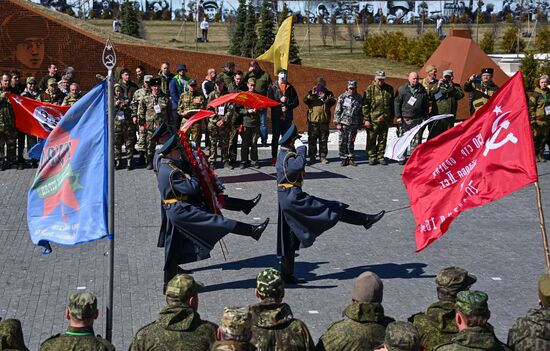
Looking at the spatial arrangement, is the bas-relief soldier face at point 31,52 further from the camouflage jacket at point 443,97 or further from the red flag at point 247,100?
the camouflage jacket at point 443,97

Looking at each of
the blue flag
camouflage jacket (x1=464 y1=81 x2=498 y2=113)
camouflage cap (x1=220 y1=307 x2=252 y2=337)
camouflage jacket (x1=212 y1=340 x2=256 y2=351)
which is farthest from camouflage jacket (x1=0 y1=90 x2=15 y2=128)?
camouflage jacket (x1=212 y1=340 x2=256 y2=351)

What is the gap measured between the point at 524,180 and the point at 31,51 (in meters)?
13.6

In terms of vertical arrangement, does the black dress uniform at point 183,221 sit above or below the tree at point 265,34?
below

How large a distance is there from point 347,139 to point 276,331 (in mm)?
12019

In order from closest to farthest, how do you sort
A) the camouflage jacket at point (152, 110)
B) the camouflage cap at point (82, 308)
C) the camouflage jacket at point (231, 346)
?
the camouflage jacket at point (231, 346) < the camouflage cap at point (82, 308) < the camouflage jacket at point (152, 110)

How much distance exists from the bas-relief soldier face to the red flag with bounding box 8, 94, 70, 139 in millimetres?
3945

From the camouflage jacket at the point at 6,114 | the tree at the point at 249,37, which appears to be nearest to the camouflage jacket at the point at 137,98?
the camouflage jacket at the point at 6,114

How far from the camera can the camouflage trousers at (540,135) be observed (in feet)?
61.0

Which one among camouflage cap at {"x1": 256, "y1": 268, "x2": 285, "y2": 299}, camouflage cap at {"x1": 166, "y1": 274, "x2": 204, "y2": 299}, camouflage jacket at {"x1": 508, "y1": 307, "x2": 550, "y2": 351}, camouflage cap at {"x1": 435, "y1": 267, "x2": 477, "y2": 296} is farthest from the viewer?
camouflage cap at {"x1": 435, "y1": 267, "x2": 477, "y2": 296}

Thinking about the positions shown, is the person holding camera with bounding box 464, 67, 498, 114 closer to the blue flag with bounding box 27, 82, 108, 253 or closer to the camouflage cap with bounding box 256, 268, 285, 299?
the blue flag with bounding box 27, 82, 108, 253

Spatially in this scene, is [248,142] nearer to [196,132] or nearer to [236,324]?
[196,132]

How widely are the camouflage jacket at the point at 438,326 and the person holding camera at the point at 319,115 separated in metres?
11.5

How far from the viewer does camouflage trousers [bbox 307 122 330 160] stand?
60.5 feet

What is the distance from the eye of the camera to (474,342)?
20.0ft
